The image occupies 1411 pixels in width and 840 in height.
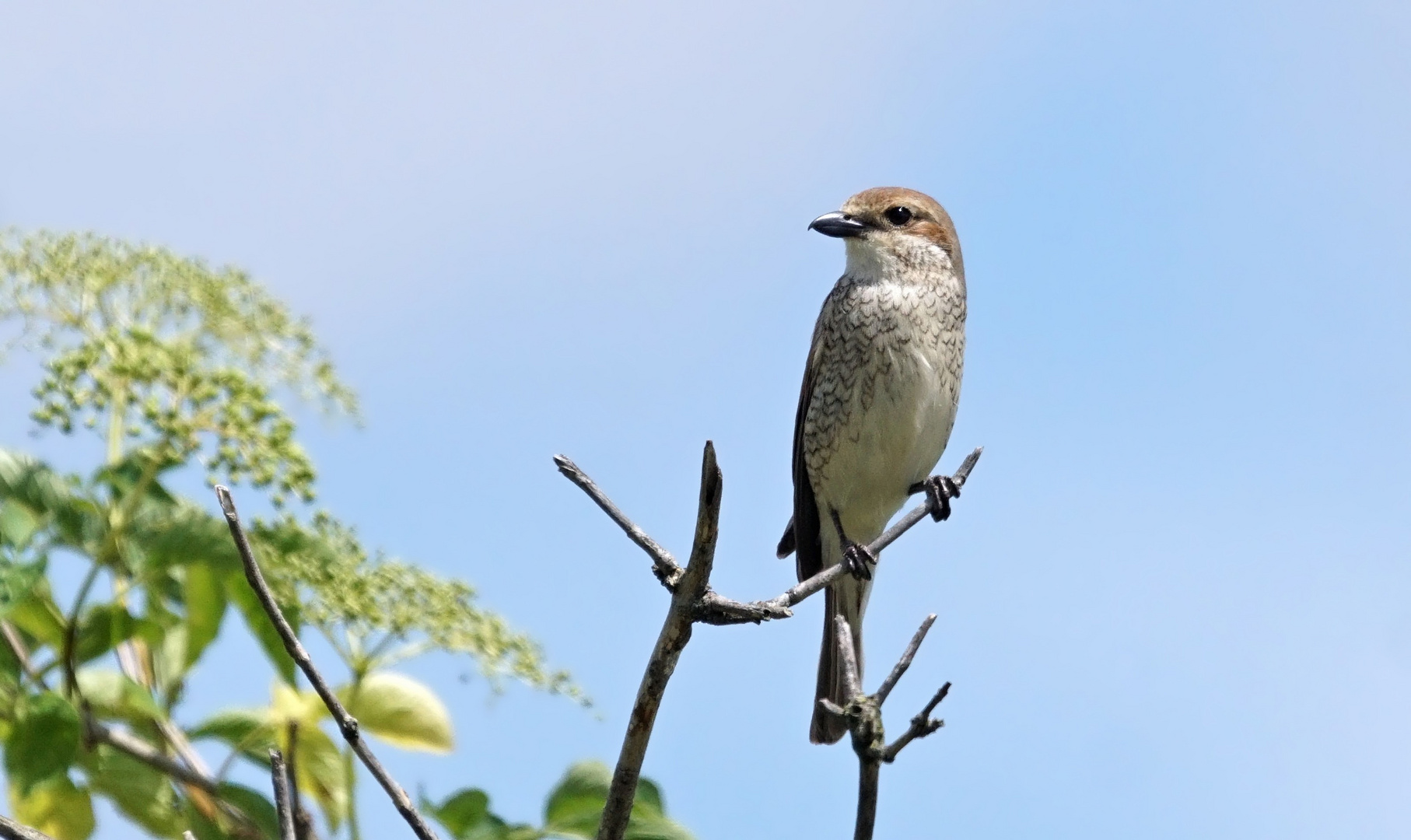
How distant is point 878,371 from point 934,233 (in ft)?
2.44

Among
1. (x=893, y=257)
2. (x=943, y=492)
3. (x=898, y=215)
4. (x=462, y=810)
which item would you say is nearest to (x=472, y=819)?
(x=462, y=810)

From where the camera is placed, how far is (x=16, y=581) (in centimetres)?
284

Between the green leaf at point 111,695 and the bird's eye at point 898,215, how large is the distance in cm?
328

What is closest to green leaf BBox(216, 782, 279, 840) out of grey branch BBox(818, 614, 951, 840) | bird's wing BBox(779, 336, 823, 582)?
grey branch BBox(818, 614, 951, 840)

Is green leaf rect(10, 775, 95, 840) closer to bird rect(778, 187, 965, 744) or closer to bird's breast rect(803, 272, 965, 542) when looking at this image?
bird rect(778, 187, 965, 744)

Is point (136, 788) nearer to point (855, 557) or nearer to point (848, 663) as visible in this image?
point (855, 557)

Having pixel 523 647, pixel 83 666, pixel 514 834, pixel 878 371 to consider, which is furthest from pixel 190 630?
pixel 878 371

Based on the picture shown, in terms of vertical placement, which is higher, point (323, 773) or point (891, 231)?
point (891, 231)

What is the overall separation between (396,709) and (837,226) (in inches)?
109

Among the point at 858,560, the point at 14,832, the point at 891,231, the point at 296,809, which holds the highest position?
the point at 891,231

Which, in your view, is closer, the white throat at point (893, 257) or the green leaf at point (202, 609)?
the green leaf at point (202, 609)

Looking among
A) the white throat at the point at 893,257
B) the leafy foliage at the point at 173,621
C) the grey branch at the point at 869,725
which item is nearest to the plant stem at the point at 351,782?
the leafy foliage at the point at 173,621

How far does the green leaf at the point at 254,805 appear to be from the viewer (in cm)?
304

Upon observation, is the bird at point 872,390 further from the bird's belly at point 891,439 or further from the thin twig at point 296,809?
the thin twig at point 296,809
